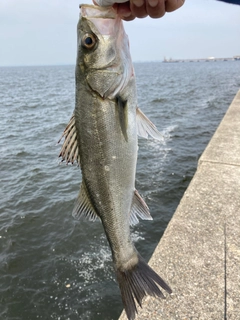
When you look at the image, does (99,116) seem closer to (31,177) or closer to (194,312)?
(194,312)

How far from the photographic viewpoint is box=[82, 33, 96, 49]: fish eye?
6.33ft

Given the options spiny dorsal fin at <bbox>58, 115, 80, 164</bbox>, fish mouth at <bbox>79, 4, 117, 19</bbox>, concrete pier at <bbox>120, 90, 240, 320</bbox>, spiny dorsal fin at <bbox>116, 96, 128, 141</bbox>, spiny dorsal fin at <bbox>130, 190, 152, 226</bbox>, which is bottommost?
concrete pier at <bbox>120, 90, 240, 320</bbox>

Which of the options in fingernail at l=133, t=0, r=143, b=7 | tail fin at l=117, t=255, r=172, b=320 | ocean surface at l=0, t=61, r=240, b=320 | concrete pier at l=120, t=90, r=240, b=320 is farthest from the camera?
ocean surface at l=0, t=61, r=240, b=320

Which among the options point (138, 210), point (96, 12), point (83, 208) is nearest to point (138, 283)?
point (138, 210)

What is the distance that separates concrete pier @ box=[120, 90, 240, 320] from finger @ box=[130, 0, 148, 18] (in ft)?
8.77

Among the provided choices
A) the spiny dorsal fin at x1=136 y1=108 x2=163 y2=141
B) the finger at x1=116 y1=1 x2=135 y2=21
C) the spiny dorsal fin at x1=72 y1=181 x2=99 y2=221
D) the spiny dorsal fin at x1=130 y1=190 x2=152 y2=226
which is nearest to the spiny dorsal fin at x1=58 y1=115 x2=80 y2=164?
the spiny dorsal fin at x1=72 y1=181 x2=99 y2=221

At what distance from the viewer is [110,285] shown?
5.06 m

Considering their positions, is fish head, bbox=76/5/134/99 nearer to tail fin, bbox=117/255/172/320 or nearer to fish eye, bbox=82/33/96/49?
fish eye, bbox=82/33/96/49

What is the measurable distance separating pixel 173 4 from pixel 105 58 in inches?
22.9

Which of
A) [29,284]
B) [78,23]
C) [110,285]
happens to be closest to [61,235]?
[29,284]

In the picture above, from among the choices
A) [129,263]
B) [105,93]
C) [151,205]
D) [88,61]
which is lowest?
[151,205]

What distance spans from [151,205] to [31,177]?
4538mm

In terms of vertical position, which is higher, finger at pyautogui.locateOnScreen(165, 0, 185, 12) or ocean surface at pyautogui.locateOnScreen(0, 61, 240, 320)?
finger at pyautogui.locateOnScreen(165, 0, 185, 12)

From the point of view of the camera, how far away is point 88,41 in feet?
6.38
